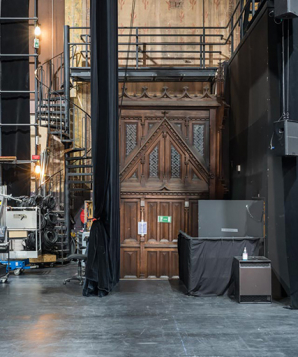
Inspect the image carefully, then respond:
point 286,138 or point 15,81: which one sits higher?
point 15,81

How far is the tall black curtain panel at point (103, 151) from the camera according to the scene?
266 inches

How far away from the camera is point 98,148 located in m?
6.95

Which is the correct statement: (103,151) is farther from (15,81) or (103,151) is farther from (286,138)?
(15,81)

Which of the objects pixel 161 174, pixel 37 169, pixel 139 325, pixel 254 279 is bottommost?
pixel 139 325

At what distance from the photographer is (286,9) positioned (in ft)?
18.5

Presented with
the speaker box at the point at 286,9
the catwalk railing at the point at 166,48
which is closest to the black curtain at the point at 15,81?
the catwalk railing at the point at 166,48

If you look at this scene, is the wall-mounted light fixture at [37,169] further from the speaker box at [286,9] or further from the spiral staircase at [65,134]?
the speaker box at [286,9]

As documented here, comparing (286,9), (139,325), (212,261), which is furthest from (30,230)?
(286,9)

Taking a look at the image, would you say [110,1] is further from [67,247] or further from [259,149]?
[67,247]

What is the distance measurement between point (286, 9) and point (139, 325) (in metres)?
4.77

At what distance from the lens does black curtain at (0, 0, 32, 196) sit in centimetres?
1098

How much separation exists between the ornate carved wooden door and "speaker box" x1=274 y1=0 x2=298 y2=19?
313 centimetres

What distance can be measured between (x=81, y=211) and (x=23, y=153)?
2247 millimetres

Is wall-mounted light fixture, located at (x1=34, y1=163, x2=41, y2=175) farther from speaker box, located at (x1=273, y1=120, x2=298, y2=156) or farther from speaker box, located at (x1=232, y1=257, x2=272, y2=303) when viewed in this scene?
speaker box, located at (x1=273, y1=120, x2=298, y2=156)
